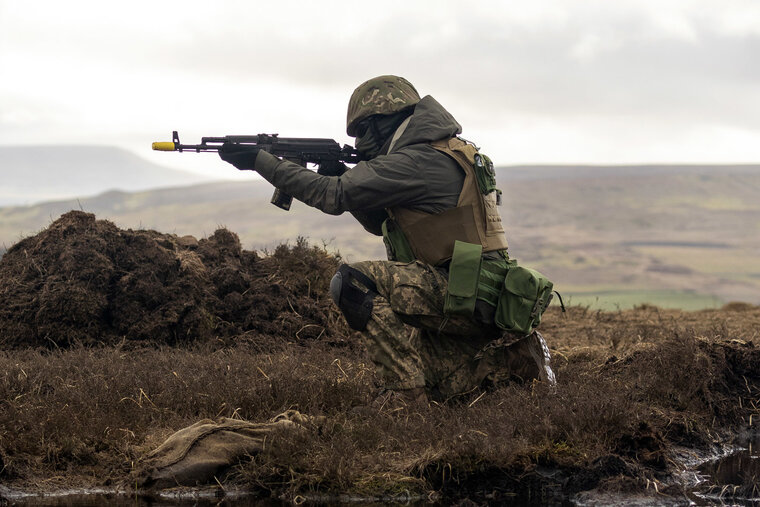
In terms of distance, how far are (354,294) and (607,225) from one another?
102 meters

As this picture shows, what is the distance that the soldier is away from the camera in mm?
6270

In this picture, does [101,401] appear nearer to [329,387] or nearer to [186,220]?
[329,387]

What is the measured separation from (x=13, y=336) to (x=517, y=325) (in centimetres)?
497

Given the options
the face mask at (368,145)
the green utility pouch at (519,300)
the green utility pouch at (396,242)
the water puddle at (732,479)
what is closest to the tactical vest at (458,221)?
the green utility pouch at (396,242)

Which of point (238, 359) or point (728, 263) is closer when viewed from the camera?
point (238, 359)

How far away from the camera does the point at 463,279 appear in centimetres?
623

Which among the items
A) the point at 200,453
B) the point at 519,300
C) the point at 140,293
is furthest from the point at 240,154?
the point at 140,293

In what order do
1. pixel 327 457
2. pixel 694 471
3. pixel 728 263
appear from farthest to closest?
1. pixel 728 263
2. pixel 694 471
3. pixel 327 457

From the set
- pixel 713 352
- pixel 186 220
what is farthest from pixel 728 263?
pixel 713 352

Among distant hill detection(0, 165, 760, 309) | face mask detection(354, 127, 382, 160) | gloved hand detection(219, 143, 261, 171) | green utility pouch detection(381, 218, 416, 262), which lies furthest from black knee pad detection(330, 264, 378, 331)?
distant hill detection(0, 165, 760, 309)

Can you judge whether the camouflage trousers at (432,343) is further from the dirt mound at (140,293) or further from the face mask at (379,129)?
the dirt mound at (140,293)

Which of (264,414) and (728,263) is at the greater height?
(264,414)

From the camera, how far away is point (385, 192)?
628 cm

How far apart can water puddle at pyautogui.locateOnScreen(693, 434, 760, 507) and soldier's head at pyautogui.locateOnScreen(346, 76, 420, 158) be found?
298 cm
